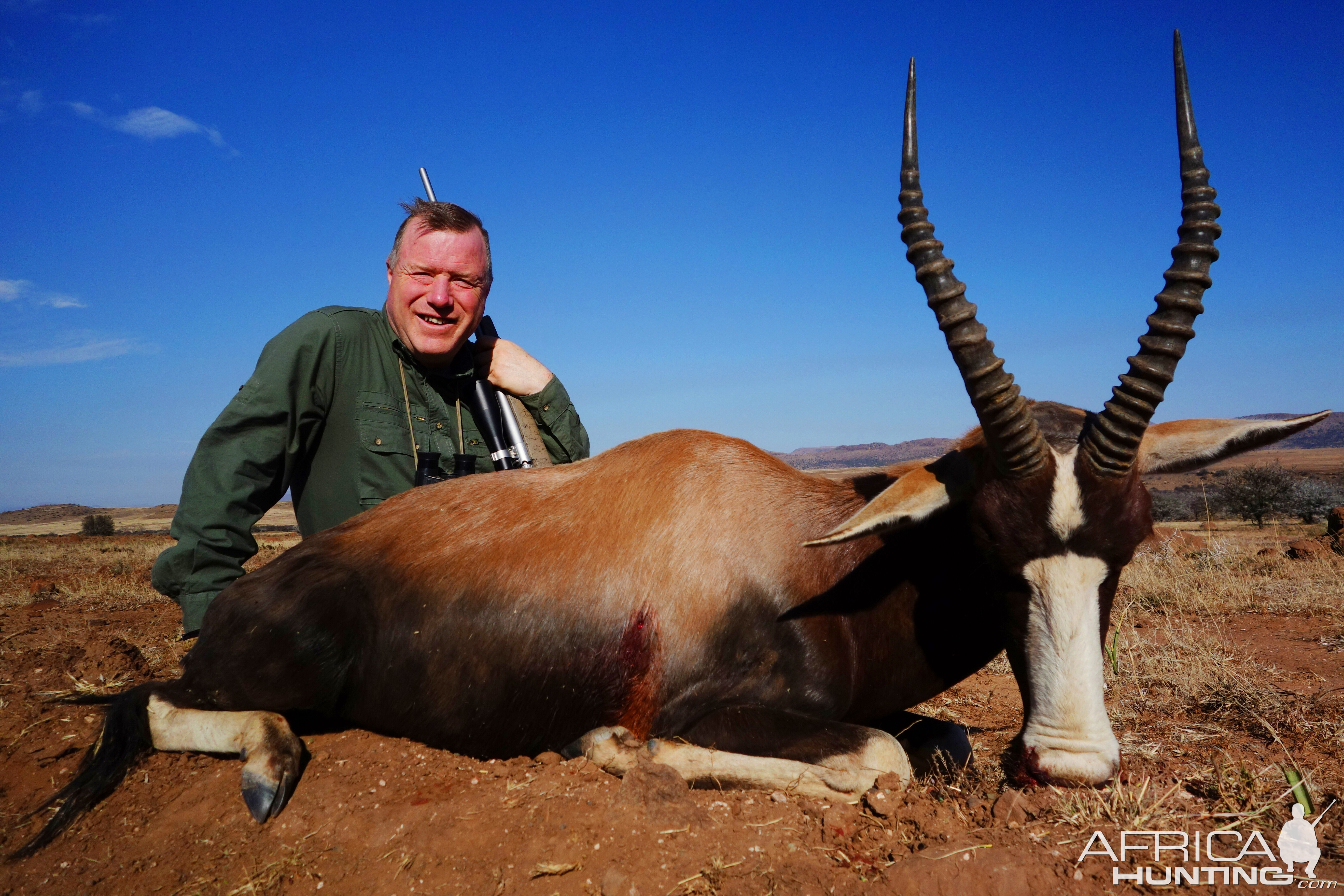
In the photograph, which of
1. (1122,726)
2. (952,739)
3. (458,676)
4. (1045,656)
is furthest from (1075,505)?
(458,676)

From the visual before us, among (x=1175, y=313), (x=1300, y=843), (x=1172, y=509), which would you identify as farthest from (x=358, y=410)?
(x=1172, y=509)

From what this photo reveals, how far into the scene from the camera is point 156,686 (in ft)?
13.0

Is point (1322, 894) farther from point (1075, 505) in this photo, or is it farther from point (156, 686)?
point (156, 686)

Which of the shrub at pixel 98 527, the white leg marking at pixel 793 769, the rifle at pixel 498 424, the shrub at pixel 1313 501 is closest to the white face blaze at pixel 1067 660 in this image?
the white leg marking at pixel 793 769

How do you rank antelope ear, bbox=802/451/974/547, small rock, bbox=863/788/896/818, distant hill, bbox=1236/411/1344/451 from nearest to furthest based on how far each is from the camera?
small rock, bbox=863/788/896/818 < antelope ear, bbox=802/451/974/547 < distant hill, bbox=1236/411/1344/451

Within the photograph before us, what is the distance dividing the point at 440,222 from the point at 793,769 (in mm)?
4237

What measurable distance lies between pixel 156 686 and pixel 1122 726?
5029 mm

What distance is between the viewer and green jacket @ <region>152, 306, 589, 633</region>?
14.6 feet

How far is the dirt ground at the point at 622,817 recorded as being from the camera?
106 inches

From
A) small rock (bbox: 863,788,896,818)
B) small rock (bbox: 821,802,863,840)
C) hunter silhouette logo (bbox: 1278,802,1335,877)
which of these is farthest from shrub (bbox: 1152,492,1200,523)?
small rock (bbox: 821,802,863,840)

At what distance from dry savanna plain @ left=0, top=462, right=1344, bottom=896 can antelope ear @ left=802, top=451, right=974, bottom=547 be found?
1.07m

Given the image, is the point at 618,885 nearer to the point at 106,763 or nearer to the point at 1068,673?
the point at 1068,673

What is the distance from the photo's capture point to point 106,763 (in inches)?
141

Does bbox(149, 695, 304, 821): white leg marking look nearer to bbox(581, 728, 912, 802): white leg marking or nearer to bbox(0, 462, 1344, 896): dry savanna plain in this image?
bbox(0, 462, 1344, 896): dry savanna plain
